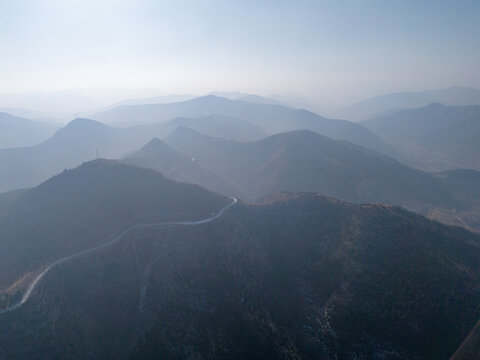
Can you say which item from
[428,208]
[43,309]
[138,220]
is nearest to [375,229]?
[138,220]

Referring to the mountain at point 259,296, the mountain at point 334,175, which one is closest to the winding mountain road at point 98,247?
the mountain at point 259,296

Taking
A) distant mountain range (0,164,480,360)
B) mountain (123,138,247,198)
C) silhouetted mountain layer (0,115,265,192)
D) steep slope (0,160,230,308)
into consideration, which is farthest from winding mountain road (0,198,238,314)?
silhouetted mountain layer (0,115,265,192)

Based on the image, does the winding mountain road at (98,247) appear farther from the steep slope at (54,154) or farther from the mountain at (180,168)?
the steep slope at (54,154)

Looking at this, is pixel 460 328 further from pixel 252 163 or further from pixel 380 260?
pixel 252 163

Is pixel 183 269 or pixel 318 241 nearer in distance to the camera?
pixel 183 269

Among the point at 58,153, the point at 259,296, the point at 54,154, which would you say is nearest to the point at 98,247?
the point at 259,296

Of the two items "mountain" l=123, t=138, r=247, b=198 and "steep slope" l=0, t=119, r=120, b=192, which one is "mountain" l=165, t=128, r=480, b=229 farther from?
"steep slope" l=0, t=119, r=120, b=192
